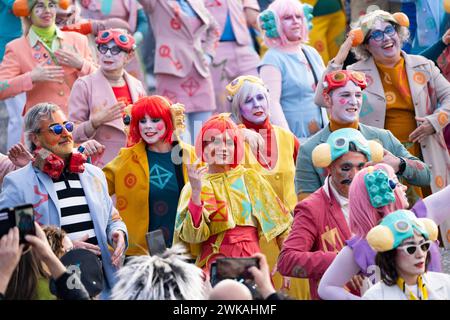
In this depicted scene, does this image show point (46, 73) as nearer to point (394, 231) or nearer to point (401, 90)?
point (401, 90)

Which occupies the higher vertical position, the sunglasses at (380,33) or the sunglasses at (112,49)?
the sunglasses at (112,49)

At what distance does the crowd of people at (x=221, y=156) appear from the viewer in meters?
6.94

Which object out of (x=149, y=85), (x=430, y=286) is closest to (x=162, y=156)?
(x=430, y=286)

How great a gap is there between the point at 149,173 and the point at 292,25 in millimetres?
2544

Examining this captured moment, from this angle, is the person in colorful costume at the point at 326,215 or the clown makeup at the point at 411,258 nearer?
the clown makeup at the point at 411,258

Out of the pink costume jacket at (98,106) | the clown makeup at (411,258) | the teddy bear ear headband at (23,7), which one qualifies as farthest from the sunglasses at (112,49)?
the clown makeup at (411,258)

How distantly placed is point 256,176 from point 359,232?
5.34 ft

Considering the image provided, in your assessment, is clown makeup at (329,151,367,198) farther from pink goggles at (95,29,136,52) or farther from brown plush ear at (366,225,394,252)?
pink goggles at (95,29,136,52)

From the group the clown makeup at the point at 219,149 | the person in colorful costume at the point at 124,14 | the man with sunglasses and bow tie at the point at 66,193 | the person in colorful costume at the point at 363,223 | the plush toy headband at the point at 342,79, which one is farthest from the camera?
the person in colorful costume at the point at 124,14

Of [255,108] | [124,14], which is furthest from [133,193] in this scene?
[124,14]

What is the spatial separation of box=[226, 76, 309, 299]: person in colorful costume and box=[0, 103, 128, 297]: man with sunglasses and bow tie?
1119 mm

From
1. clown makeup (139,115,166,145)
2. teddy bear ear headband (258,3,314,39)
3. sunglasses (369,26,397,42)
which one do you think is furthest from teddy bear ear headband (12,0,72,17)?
sunglasses (369,26,397,42)

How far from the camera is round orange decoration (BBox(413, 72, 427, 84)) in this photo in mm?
10570

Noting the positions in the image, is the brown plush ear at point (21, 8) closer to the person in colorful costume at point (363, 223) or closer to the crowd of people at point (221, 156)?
the crowd of people at point (221, 156)
